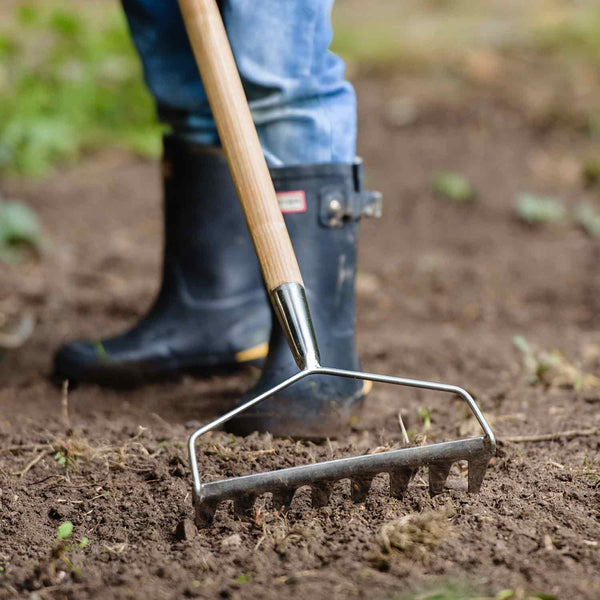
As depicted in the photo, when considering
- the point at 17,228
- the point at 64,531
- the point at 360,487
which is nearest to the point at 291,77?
the point at 360,487

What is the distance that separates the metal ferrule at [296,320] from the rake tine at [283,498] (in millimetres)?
200

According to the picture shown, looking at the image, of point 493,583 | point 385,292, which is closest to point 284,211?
A: point 493,583

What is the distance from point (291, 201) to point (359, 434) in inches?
19.0

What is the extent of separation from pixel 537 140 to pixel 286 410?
3.31 meters

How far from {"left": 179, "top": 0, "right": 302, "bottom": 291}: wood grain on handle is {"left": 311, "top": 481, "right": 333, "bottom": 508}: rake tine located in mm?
337

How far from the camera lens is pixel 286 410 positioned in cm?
150

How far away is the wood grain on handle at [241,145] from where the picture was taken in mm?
1324

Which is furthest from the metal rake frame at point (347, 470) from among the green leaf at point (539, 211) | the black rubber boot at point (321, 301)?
the green leaf at point (539, 211)

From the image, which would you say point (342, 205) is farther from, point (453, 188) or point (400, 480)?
point (453, 188)

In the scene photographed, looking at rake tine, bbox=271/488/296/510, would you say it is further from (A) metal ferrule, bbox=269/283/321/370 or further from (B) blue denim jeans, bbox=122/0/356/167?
(B) blue denim jeans, bbox=122/0/356/167

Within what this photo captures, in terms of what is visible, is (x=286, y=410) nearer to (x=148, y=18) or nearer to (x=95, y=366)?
(x=95, y=366)

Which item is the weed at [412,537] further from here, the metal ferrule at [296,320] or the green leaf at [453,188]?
the green leaf at [453,188]

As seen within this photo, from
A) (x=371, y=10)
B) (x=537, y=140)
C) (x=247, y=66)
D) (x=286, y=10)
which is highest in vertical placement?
(x=371, y=10)

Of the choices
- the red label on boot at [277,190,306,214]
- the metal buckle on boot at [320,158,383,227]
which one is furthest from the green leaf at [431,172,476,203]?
the red label on boot at [277,190,306,214]
